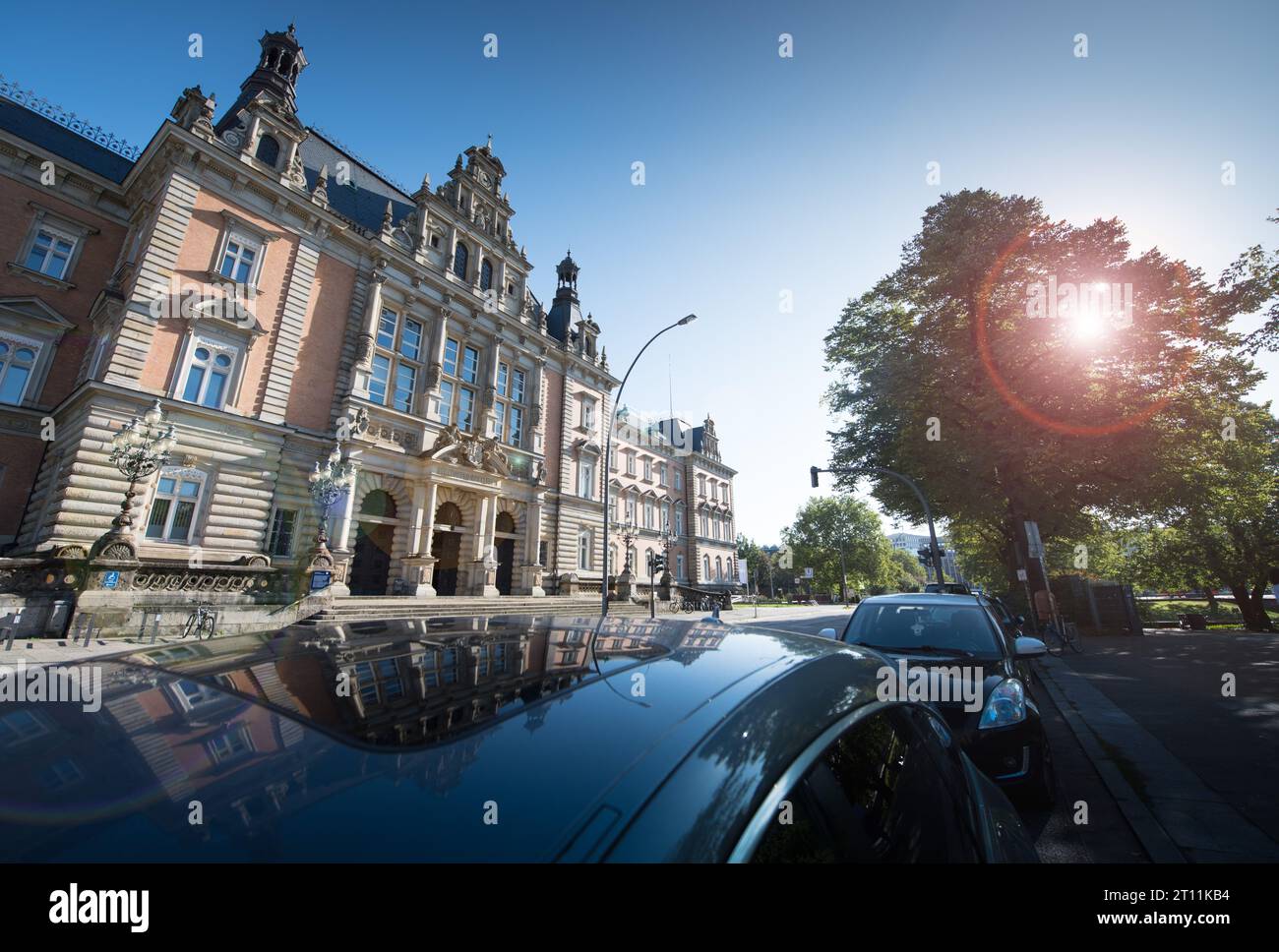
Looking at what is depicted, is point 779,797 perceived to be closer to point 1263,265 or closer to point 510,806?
point 510,806

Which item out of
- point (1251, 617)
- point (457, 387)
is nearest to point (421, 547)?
point (457, 387)

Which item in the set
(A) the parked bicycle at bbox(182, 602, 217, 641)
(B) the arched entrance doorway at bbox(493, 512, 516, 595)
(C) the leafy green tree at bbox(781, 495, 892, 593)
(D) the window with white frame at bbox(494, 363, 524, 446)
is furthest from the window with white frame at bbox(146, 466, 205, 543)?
(C) the leafy green tree at bbox(781, 495, 892, 593)

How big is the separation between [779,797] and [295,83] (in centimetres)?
3246

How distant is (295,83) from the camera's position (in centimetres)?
2247

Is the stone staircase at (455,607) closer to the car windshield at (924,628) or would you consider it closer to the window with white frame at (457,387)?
the car windshield at (924,628)

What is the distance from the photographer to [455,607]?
17453mm

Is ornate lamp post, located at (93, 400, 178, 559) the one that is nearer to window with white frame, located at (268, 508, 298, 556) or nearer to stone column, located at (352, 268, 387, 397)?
window with white frame, located at (268, 508, 298, 556)

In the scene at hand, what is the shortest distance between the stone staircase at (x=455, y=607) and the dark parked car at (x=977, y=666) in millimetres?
6675

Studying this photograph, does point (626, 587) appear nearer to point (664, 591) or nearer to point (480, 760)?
point (664, 591)

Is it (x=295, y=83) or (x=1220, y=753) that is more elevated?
(x=295, y=83)

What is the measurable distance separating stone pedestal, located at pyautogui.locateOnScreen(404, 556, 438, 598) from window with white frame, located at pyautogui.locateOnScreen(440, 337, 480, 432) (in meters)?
6.20

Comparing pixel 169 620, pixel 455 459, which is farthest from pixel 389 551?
pixel 169 620

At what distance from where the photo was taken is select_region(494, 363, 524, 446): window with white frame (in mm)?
25062

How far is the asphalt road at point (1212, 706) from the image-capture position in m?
4.32
